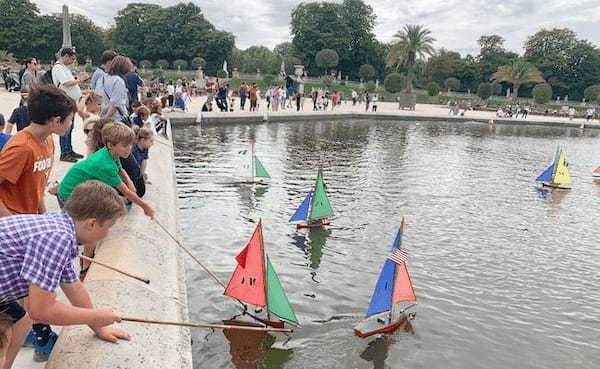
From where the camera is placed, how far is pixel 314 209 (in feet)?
34.6

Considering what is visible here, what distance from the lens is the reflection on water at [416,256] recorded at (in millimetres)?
6184

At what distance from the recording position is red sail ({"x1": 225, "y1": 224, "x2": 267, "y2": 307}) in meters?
6.30

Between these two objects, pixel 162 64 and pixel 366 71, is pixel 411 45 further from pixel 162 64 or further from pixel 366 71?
pixel 162 64

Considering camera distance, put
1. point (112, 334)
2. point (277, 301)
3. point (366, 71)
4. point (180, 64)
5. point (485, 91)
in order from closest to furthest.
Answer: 1. point (112, 334)
2. point (277, 301)
3. point (485, 91)
4. point (180, 64)
5. point (366, 71)

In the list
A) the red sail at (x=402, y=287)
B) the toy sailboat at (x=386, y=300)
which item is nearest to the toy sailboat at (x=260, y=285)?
the toy sailboat at (x=386, y=300)

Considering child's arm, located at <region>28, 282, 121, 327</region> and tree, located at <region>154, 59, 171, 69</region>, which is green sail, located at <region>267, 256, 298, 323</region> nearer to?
child's arm, located at <region>28, 282, 121, 327</region>

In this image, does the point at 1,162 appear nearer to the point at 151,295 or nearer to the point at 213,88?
the point at 151,295

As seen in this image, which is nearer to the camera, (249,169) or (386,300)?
(386,300)

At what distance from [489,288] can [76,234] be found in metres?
7.56

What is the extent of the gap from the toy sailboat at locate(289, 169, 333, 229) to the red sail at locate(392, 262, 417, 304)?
3.96 m

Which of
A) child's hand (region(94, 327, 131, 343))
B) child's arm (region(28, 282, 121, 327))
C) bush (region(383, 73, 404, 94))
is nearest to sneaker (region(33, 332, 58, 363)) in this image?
child's hand (region(94, 327, 131, 343))

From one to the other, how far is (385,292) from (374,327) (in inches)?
20.0

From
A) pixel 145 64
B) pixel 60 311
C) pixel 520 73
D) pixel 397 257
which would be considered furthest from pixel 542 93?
pixel 60 311

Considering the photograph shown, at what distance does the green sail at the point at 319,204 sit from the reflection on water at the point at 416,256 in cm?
42
